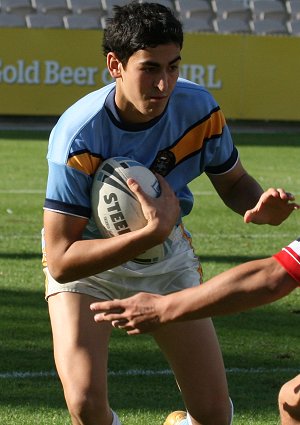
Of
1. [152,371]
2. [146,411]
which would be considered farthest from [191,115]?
[152,371]

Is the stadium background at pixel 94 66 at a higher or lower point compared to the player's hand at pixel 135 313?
lower

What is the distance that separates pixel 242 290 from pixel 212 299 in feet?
0.37

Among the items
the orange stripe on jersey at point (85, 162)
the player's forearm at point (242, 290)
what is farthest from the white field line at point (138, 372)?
the player's forearm at point (242, 290)

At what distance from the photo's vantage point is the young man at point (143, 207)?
191 inches

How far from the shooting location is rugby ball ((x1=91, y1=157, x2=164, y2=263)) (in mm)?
4934

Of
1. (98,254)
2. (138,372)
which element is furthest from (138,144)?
(138,372)

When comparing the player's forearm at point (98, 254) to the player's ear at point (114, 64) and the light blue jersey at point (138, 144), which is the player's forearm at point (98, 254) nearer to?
the light blue jersey at point (138, 144)

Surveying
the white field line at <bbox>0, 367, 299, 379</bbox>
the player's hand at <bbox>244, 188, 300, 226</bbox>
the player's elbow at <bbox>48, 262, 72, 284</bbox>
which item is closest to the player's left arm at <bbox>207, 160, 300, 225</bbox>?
the player's hand at <bbox>244, 188, 300, 226</bbox>

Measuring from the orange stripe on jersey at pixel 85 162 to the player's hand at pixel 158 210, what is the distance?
27 cm

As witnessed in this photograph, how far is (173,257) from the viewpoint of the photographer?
17.5 ft

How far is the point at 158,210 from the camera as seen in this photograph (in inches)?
186

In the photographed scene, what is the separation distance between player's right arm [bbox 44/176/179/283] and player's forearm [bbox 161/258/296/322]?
0.65 metres

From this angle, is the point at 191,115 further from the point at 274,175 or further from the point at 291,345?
the point at 274,175

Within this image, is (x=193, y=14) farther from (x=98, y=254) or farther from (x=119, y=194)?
(x=98, y=254)
